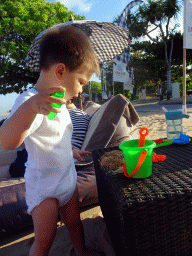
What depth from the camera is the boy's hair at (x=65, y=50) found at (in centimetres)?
110

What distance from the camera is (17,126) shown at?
32.3 inches

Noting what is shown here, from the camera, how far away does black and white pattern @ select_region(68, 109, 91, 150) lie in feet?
7.27

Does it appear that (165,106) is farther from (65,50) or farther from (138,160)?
(138,160)

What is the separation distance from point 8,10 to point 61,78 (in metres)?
15.2

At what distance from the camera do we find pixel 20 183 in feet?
5.96

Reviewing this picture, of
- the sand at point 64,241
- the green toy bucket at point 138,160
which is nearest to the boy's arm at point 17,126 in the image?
the green toy bucket at point 138,160

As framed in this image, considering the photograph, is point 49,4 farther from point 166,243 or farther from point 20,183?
point 166,243

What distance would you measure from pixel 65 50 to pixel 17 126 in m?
0.56

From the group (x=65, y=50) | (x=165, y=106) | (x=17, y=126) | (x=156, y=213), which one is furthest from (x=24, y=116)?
(x=165, y=106)

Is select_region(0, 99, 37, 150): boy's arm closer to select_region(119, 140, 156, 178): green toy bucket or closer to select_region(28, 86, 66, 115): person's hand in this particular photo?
select_region(28, 86, 66, 115): person's hand

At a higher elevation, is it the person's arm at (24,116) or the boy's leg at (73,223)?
the person's arm at (24,116)

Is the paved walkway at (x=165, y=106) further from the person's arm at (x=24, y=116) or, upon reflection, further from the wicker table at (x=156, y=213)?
the person's arm at (x=24, y=116)

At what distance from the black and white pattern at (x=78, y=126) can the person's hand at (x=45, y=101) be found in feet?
4.65

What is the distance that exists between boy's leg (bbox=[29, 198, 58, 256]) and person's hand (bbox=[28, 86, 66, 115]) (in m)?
0.52
